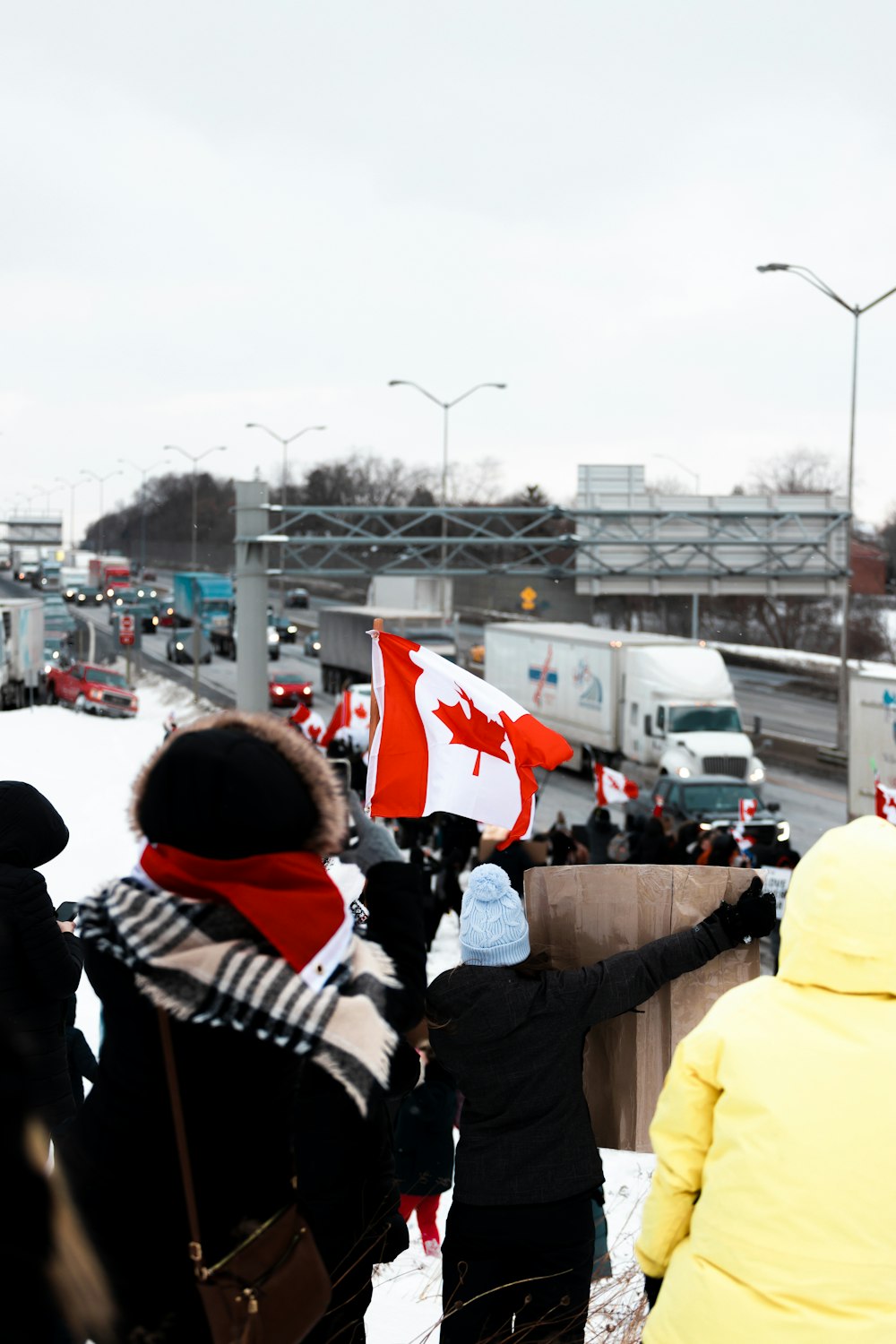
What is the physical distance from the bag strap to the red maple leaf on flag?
353 cm

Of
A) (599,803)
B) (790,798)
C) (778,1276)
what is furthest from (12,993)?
(790,798)

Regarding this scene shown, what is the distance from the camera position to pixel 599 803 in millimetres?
17000

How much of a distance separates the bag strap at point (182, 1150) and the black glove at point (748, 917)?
1.95 m

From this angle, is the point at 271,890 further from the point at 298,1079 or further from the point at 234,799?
the point at 298,1079

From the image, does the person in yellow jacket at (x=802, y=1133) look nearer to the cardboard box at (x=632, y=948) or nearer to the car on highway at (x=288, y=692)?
the cardboard box at (x=632, y=948)

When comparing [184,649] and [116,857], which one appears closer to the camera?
[116,857]

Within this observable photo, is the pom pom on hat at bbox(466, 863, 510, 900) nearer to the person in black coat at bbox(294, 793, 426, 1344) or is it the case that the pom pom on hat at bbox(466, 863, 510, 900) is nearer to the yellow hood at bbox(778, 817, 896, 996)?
the person in black coat at bbox(294, 793, 426, 1344)

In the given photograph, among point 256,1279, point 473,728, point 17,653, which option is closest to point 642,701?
point 17,653

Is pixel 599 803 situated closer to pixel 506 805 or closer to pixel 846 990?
pixel 506 805

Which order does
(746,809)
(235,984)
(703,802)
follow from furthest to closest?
1. (703,802)
2. (746,809)
3. (235,984)

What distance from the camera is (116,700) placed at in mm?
37969

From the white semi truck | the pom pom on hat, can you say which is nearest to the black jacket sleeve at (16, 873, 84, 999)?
the pom pom on hat

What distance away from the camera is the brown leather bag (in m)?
2.37

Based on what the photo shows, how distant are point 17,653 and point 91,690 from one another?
240cm
